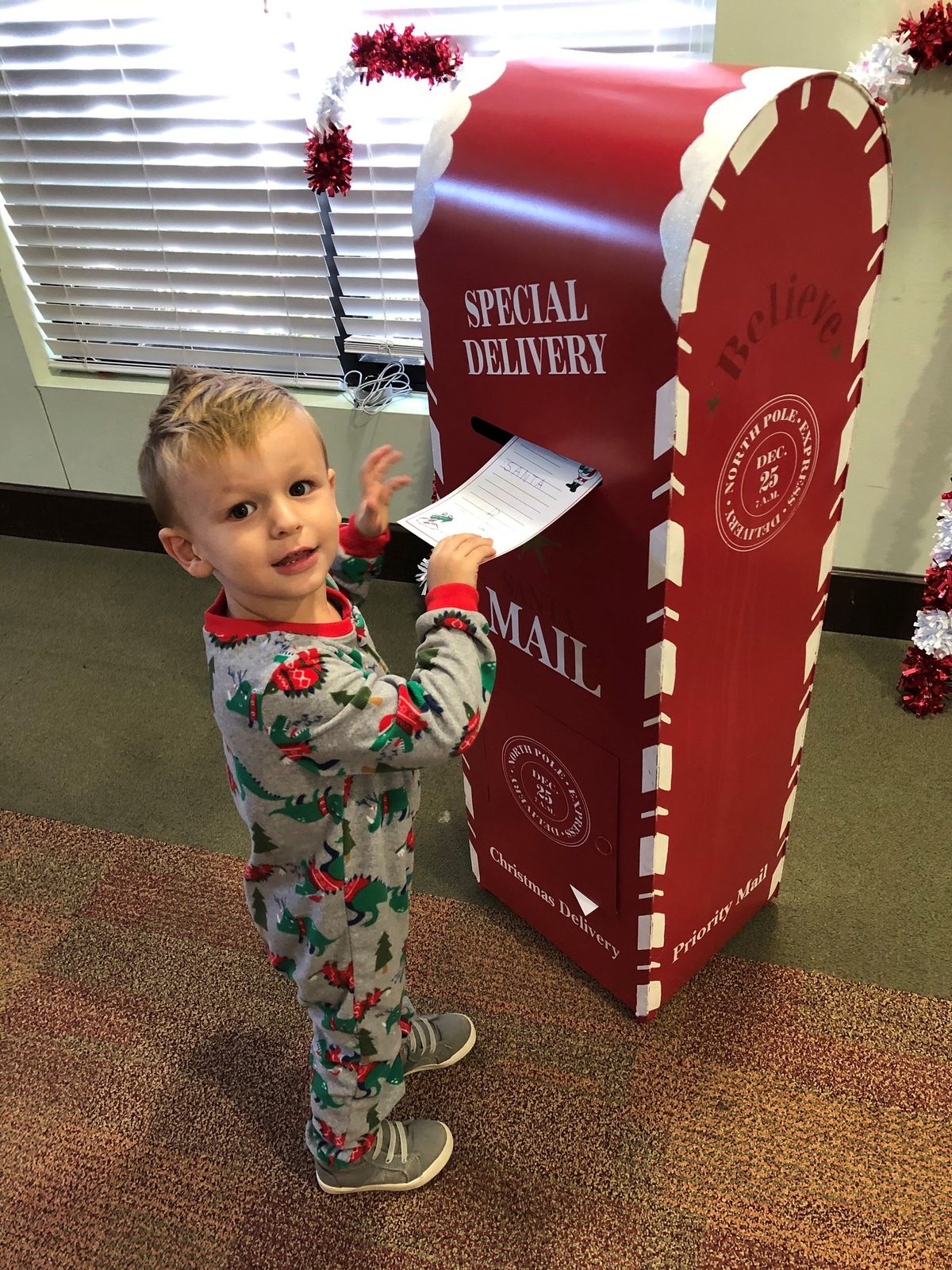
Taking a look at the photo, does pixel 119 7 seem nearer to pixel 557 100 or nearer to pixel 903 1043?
pixel 557 100

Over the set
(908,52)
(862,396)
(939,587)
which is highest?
(908,52)

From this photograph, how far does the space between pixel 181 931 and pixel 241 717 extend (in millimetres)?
913

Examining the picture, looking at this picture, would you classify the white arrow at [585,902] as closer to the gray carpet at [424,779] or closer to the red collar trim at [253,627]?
the gray carpet at [424,779]

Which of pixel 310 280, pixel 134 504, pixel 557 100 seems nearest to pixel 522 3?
pixel 310 280

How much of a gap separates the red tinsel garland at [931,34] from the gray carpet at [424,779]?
1139 mm

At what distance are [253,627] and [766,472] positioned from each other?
1.95 ft

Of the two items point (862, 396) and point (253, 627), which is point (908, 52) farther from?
point (253, 627)

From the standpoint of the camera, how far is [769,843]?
5.18ft

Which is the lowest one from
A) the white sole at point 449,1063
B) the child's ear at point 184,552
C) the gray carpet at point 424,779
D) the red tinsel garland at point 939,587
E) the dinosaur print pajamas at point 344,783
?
the gray carpet at point 424,779

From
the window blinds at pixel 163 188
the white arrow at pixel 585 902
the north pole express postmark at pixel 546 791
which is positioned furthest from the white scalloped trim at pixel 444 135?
the window blinds at pixel 163 188

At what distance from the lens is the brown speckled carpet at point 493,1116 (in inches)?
51.3

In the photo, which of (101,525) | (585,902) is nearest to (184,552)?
(585,902)

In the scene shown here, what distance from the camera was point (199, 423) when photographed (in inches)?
36.4

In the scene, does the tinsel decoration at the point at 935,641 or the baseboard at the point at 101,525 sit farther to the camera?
the baseboard at the point at 101,525
